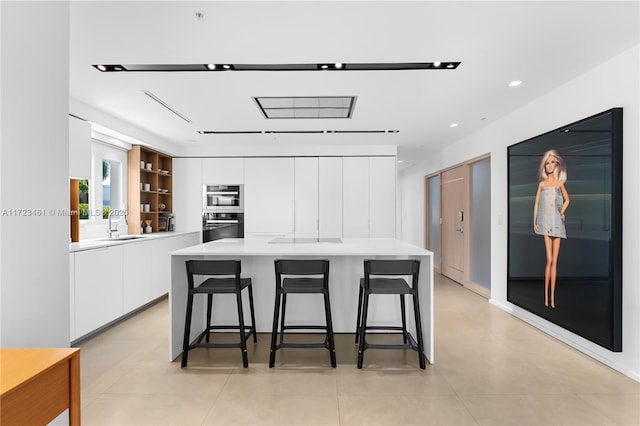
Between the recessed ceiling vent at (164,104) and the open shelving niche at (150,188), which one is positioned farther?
the open shelving niche at (150,188)

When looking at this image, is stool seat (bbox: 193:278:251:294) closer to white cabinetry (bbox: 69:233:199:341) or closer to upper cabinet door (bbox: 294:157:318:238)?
white cabinetry (bbox: 69:233:199:341)

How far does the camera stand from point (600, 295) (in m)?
2.80

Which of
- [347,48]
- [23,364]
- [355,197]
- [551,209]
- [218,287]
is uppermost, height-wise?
[347,48]

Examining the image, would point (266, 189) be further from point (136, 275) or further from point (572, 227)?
point (572, 227)

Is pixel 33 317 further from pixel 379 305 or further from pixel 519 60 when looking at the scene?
pixel 519 60

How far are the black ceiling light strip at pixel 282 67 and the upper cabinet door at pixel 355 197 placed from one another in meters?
3.40

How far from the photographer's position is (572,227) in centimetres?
310

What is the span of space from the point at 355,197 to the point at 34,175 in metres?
5.17

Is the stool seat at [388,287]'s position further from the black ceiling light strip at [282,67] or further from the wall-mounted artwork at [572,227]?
the black ceiling light strip at [282,67]

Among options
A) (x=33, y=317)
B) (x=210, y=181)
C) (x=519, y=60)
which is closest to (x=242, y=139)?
(x=210, y=181)

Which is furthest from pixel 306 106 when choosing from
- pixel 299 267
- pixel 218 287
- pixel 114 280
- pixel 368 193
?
pixel 114 280

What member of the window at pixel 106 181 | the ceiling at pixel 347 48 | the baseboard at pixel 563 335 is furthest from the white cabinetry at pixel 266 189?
the baseboard at pixel 563 335

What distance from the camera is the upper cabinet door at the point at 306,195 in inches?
247

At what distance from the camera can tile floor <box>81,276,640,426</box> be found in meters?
2.07
